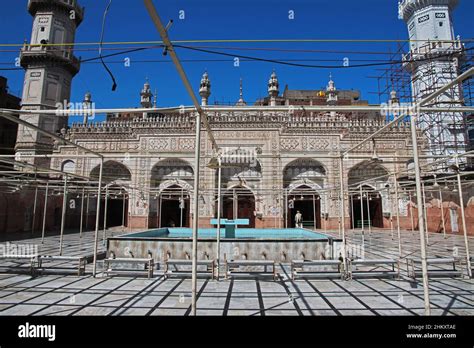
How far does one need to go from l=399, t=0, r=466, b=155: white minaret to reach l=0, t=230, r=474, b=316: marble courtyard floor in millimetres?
19061

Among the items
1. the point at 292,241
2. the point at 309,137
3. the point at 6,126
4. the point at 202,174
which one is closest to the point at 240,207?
the point at 202,174

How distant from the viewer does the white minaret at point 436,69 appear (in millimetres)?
21578

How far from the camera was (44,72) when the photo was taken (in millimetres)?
24047

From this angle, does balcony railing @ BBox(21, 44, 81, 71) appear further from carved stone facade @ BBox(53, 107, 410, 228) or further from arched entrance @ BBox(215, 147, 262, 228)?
arched entrance @ BBox(215, 147, 262, 228)

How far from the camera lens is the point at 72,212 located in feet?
77.0

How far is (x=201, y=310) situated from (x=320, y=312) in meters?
1.92

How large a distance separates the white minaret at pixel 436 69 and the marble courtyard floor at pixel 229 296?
1906cm

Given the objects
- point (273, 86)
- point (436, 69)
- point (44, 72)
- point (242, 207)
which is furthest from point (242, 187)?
point (44, 72)

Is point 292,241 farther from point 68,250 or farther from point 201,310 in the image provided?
point 68,250

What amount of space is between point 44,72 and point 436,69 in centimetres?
3241

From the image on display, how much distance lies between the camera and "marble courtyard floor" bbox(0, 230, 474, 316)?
15.0 ft

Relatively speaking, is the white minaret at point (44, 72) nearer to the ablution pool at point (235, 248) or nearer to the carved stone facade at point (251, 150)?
the carved stone facade at point (251, 150)

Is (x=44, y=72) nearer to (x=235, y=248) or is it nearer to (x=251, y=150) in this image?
(x=251, y=150)

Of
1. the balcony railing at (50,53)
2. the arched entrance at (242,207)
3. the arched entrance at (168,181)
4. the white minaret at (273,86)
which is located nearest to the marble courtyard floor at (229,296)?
the arched entrance at (168,181)
